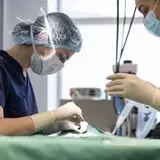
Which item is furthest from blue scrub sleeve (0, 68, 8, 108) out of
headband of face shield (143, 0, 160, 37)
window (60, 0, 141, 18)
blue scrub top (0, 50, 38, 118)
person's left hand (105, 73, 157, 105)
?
window (60, 0, 141, 18)

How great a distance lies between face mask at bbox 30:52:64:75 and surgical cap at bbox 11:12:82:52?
0.07 m

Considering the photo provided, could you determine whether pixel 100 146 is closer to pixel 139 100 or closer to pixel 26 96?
pixel 139 100

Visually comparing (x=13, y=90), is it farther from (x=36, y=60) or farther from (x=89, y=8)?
(x=89, y=8)

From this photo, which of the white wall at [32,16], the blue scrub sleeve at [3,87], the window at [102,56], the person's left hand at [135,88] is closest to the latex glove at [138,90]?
the person's left hand at [135,88]

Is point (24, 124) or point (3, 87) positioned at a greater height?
point (3, 87)

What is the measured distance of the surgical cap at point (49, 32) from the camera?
153 centimetres

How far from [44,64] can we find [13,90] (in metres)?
0.28

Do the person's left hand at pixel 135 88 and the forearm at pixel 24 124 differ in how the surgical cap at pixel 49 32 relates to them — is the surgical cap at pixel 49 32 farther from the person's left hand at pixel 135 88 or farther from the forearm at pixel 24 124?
the person's left hand at pixel 135 88

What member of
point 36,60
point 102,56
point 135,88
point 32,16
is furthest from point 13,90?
point 102,56

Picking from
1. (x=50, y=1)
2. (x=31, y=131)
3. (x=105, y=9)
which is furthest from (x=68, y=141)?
(x=105, y=9)

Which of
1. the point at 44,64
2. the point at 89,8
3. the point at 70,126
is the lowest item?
the point at 70,126

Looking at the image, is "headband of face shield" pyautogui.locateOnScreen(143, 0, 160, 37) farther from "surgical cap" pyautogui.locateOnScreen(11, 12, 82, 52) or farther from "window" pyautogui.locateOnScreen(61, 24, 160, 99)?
Result: "window" pyautogui.locateOnScreen(61, 24, 160, 99)

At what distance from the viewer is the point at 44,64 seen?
162 centimetres

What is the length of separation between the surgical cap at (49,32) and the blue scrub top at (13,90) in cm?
13
